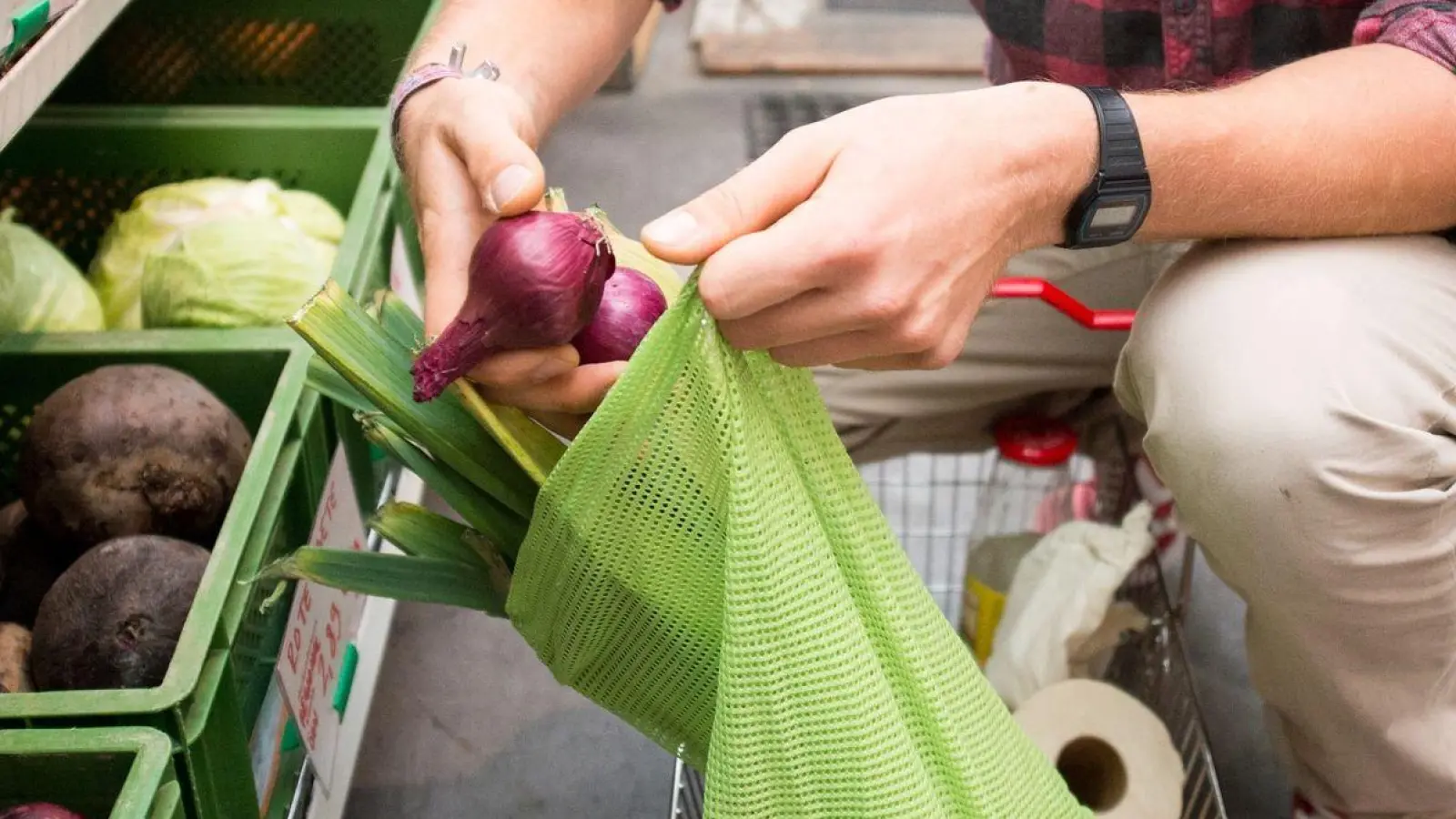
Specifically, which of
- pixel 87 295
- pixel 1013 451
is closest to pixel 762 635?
pixel 1013 451

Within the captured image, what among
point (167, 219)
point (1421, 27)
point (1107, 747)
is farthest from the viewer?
point (167, 219)

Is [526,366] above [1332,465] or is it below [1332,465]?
above

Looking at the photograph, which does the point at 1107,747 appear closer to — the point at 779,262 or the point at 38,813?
the point at 779,262

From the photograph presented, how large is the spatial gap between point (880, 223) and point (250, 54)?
1.07 metres

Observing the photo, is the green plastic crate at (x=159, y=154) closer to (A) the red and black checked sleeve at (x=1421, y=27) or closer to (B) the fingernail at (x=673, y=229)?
(B) the fingernail at (x=673, y=229)

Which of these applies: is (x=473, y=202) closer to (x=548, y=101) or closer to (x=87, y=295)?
(x=548, y=101)

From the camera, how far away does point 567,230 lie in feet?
2.09

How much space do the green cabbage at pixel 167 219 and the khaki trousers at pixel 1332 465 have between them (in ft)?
2.51

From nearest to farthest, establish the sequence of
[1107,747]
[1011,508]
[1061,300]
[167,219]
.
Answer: [1061,300] < [1107,747] < [167,219] < [1011,508]

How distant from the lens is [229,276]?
1128 millimetres

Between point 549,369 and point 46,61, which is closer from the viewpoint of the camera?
point 549,369

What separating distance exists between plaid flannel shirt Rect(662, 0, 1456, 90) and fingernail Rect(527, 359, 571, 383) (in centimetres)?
47

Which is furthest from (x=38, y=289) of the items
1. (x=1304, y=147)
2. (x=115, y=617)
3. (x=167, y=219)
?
(x=1304, y=147)

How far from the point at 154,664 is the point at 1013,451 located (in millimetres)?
718
